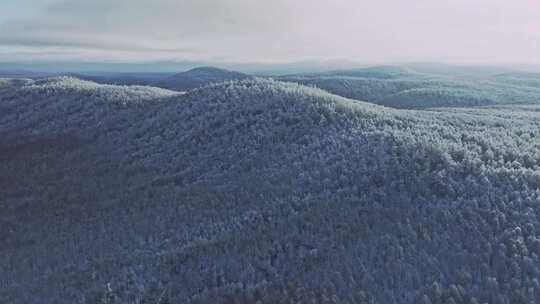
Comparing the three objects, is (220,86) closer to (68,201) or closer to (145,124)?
(145,124)

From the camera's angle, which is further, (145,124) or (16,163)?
(145,124)

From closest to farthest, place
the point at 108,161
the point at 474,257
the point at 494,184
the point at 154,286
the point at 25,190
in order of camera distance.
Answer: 1. the point at 474,257
2. the point at 154,286
3. the point at 494,184
4. the point at 25,190
5. the point at 108,161

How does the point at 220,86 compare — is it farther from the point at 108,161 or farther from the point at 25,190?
the point at 25,190

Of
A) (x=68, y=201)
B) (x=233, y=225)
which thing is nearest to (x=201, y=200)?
(x=233, y=225)

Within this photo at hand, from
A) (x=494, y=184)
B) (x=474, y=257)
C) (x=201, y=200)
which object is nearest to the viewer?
(x=474, y=257)

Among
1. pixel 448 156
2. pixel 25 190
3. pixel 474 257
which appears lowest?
pixel 25 190

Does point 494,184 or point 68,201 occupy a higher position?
point 494,184
